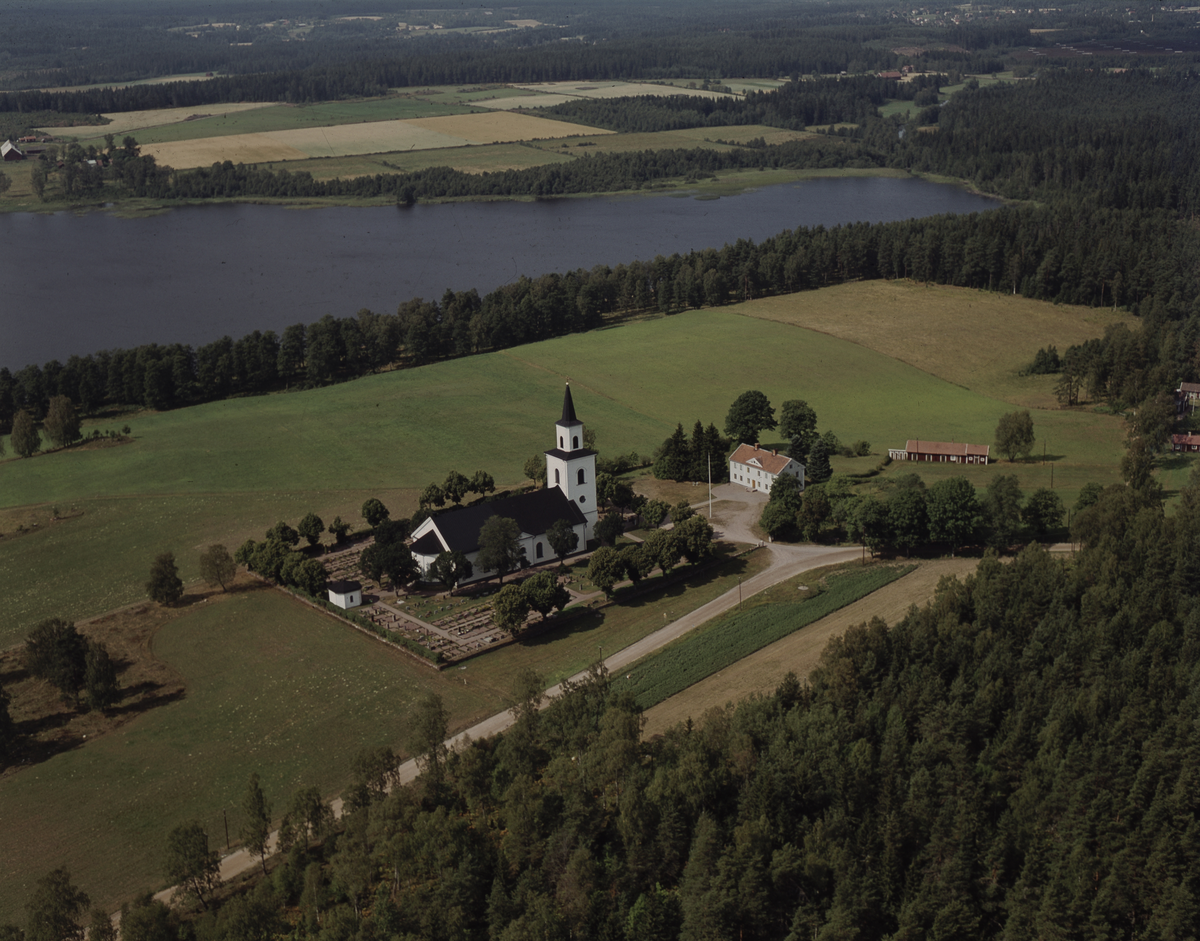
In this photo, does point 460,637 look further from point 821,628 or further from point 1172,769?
point 1172,769

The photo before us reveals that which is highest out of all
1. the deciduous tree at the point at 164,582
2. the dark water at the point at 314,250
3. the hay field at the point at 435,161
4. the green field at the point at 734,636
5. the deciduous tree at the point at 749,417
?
the hay field at the point at 435,161

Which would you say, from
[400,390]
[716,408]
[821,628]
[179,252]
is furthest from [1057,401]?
[179,252]

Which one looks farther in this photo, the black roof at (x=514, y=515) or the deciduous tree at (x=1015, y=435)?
the deciduous tree at (x=1015, y=435)

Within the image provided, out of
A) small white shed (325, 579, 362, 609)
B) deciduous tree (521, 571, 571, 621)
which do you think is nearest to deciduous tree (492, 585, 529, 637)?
deciduous tree (521, 571, 571, 621)

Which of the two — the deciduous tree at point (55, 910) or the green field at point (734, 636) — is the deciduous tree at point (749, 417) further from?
the deciduous tree at point (55, 910)

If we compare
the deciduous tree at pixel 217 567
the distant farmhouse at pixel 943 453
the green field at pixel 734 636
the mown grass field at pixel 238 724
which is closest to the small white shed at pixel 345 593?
the mown grass field at pixel 238 724

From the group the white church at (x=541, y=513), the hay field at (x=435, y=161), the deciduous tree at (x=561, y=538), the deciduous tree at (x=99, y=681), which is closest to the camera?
the deciduous tree at (x=99, y=681)

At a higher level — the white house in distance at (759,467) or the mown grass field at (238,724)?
the white house in distance at (759,467)

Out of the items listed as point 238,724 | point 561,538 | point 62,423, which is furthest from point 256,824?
point 62,423
